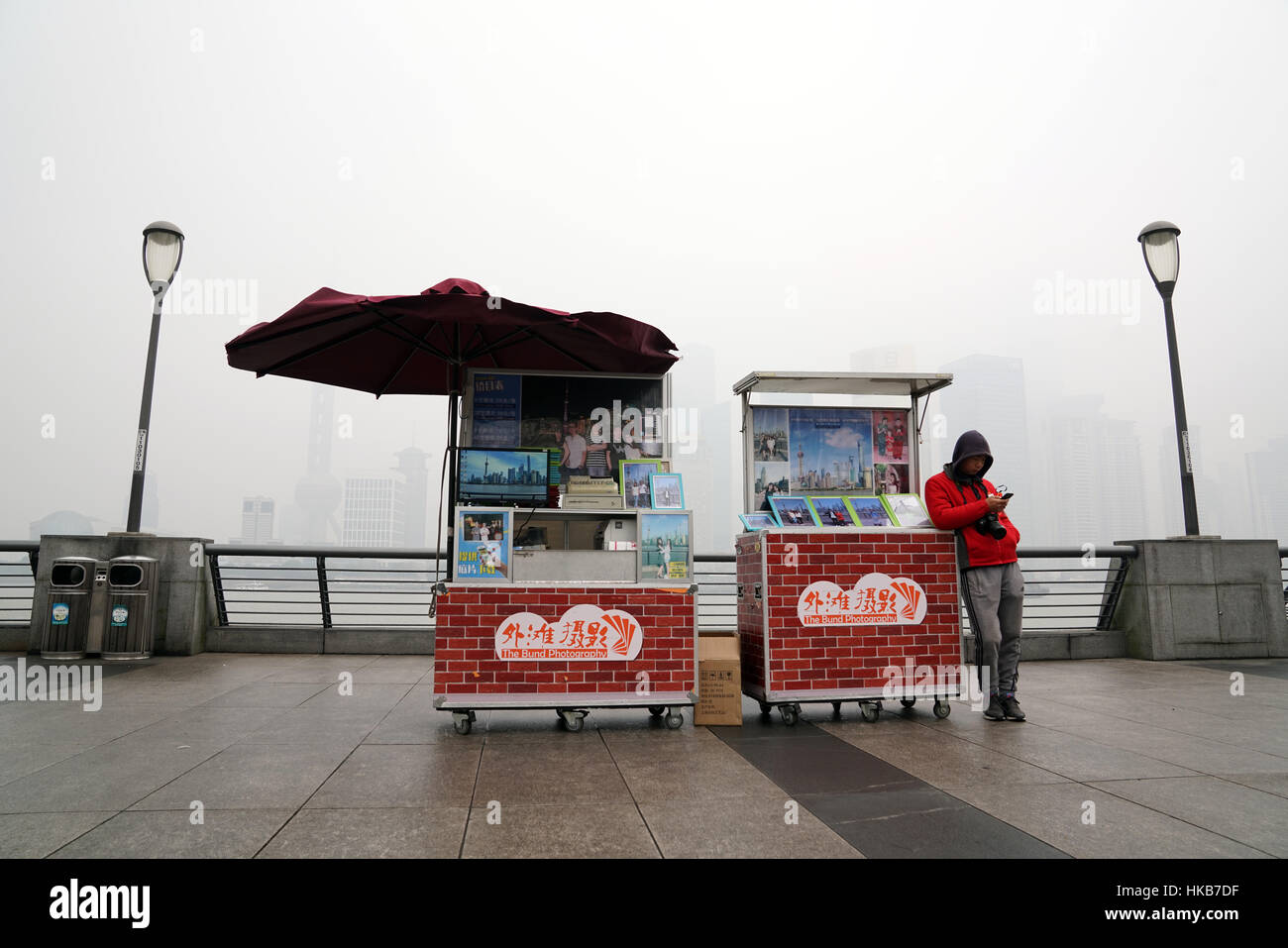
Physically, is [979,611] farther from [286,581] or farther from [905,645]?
[286,581]

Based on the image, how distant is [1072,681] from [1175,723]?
204 centimetres

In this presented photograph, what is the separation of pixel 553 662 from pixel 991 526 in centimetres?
342

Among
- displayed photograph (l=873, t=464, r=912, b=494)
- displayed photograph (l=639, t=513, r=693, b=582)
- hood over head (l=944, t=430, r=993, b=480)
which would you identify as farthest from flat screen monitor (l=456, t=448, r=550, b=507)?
hood over head (l=944, t=430, r=993, b=480)

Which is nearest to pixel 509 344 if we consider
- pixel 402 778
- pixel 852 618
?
pixel 402 778

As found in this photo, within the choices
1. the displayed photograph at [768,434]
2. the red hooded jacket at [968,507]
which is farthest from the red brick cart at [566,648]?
the red hooded jacket at [968,507]

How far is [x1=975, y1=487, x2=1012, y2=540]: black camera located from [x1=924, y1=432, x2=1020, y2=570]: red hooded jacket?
30mm

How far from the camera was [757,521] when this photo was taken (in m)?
5.87

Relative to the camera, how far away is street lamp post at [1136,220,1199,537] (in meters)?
8.72

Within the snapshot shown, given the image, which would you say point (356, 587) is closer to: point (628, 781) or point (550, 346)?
point (550, 346)

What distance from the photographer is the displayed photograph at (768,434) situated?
6.17 m
